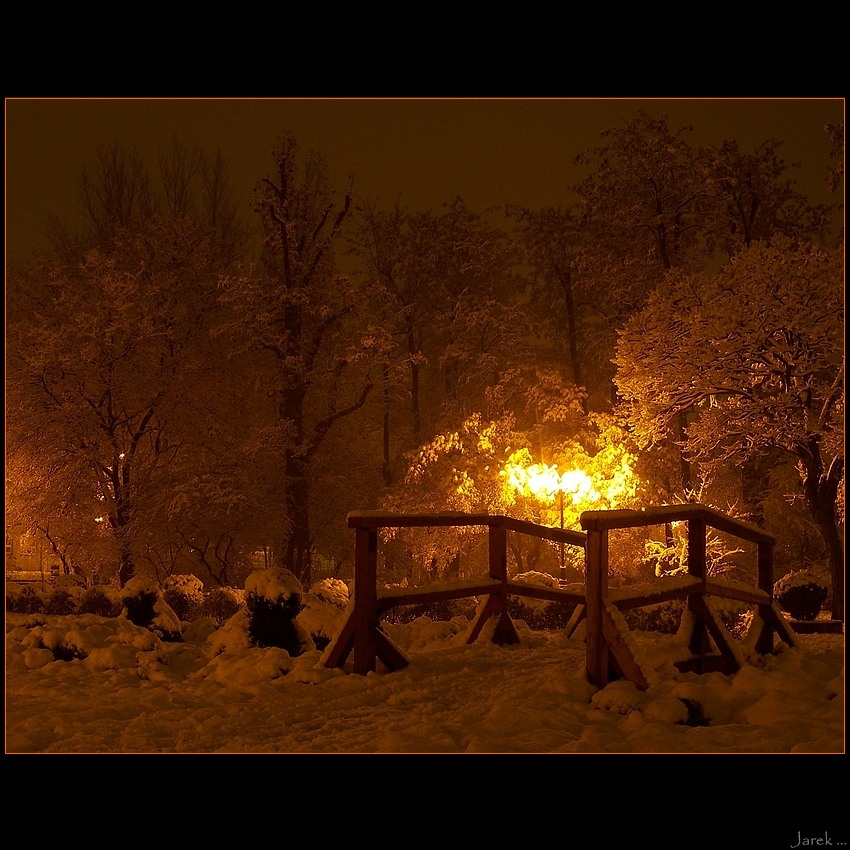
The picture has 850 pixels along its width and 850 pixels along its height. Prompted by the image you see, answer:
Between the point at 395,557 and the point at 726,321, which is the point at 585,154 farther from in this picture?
the point at 395,557

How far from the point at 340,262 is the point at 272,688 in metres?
18.3

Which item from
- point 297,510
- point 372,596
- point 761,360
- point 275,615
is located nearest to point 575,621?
point 372,596

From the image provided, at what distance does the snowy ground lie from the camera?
445 cm

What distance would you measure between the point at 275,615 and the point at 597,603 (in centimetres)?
295

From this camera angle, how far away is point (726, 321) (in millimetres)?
12938

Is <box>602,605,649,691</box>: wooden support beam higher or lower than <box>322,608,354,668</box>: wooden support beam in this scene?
higher

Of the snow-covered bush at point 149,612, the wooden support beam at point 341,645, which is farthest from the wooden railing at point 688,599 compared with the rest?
the snow-covered bush at point 149,612

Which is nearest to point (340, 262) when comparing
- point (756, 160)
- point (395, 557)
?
point (395, 557)

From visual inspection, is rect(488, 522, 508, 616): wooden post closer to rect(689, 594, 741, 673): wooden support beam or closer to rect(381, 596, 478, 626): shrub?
rect(689, 594, 741, 673): wooden support beam

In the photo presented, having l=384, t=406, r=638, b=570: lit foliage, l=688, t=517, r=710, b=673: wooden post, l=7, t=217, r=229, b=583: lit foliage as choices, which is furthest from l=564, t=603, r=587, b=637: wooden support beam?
l=7, t=217, r=229, b=583: lit foliage

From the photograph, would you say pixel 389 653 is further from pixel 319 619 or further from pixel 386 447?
pixel 386 447

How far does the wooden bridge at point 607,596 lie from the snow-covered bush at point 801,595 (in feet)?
21.7

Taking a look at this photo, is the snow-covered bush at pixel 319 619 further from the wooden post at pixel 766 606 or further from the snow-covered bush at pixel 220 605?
the snow-covered bush at pixel 220 605
